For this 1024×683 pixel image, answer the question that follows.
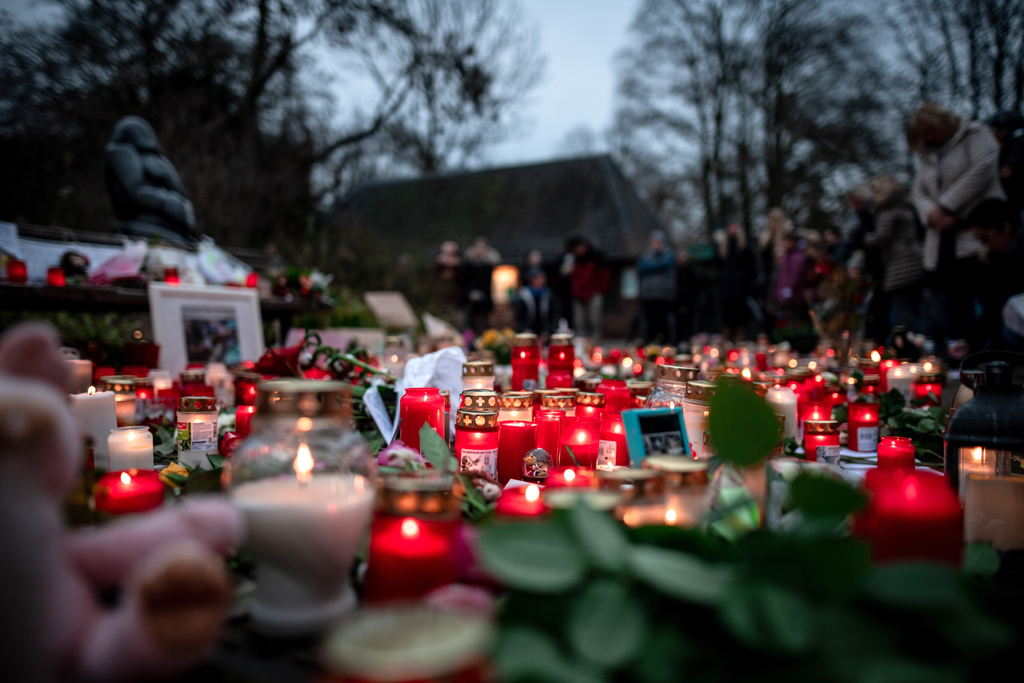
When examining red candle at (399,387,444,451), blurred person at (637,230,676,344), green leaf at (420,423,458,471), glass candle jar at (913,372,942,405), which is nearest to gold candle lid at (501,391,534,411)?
red candle at (399,387,444,451)

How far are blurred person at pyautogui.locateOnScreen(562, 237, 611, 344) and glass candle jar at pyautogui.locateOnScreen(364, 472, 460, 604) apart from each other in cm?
806

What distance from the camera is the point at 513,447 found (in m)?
1.63

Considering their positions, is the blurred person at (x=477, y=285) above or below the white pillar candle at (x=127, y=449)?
above

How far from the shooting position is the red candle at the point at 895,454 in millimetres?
1674

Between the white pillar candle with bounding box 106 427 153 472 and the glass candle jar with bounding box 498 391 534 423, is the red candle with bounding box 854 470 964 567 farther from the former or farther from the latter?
the white pillar candle with bounding box 106 427 153 472

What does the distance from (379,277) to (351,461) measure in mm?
10269

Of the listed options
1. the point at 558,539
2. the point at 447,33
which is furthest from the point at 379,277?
the point at 558,539

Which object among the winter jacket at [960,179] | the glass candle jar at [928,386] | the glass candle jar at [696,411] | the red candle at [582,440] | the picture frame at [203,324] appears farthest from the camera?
the winter jacket at [960,179]

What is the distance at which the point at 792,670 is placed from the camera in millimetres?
572

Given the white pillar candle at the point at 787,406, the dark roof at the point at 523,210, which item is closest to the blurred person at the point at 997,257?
the white pillar candle at the point at 787,406

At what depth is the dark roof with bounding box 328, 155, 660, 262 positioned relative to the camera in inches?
657

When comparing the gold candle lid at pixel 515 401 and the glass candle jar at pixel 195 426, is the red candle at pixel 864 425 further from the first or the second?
the glass candle jar at pixel 195 426

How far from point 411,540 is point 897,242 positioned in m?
5.91

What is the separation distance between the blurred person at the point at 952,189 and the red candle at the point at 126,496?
15.5 ft
